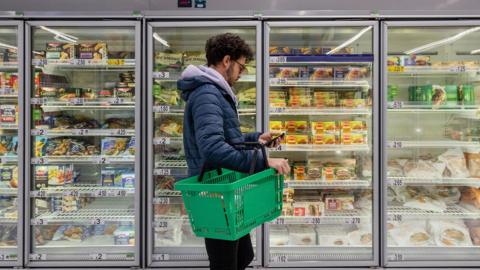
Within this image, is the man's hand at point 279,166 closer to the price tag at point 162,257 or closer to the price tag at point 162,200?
the price tag at point 162,200

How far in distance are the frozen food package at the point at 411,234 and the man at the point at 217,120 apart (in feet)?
6.37

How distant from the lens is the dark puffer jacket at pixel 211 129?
1735 mm

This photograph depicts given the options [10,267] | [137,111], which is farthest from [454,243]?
[10,267]

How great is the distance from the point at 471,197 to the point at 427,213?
18.4 inches

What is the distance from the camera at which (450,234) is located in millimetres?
3311

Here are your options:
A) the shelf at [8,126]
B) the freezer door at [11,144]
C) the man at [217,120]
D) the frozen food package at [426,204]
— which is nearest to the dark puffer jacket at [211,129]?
the man at [217,120]

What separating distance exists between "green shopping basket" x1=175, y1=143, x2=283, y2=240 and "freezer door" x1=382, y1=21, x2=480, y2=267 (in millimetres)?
1530

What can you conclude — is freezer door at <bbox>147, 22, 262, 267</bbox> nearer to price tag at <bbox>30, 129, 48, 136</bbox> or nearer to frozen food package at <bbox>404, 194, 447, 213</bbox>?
price tag at <bbox>30, 129, 48, 136</bbox>

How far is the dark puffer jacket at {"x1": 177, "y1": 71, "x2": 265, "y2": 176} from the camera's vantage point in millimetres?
1735

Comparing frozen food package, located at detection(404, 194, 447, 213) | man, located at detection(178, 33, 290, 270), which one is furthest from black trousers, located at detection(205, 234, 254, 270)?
frozen food package, located at detection(404, 194, 447, 213)

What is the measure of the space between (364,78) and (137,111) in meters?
1.83

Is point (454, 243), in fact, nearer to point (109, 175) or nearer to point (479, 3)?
point (479, 3)

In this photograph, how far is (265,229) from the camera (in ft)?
10.2

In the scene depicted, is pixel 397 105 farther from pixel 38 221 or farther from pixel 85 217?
pixel 38 221
